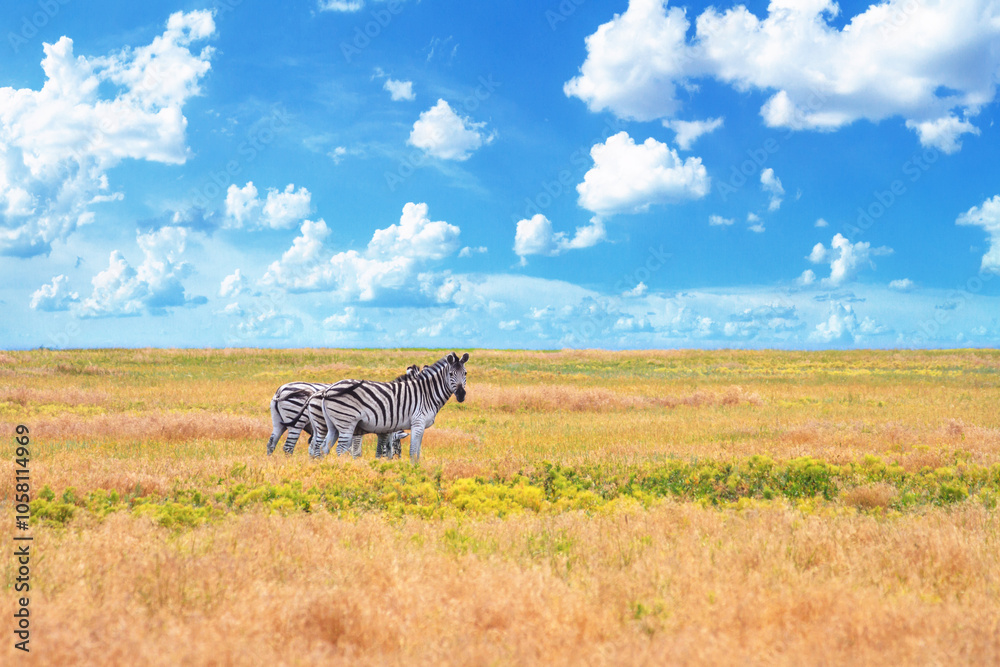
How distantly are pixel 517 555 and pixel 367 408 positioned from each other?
755 cm

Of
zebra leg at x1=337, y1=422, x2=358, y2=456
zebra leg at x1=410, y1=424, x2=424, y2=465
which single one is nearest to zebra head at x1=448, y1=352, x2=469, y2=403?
zebra leg at x1=410, y1=424, x2=424, y2=465

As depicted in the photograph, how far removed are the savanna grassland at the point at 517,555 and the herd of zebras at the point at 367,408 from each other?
1.09 m

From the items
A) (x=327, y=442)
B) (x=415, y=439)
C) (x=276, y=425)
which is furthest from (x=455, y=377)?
(x=276, y=425)

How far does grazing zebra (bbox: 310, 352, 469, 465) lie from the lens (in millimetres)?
13750

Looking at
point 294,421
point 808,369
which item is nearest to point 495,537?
point 294,421

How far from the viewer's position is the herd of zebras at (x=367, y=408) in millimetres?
13781

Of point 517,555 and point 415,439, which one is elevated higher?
point 415,439

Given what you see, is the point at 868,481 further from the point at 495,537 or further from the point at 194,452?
the point at 194,452

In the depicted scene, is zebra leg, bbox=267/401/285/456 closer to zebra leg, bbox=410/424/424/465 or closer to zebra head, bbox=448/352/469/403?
zebra leg, bbox=410/424/424/465

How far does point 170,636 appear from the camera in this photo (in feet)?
15.1

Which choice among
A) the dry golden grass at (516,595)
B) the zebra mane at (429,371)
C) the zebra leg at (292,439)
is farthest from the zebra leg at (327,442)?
the dry golden grass at (516,595)

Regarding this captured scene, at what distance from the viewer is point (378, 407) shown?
45.4ft

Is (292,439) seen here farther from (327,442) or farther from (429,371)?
(429,371)

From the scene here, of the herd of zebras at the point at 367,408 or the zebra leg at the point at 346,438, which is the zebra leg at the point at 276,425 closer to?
the herd of zebras at the point at 367,408
